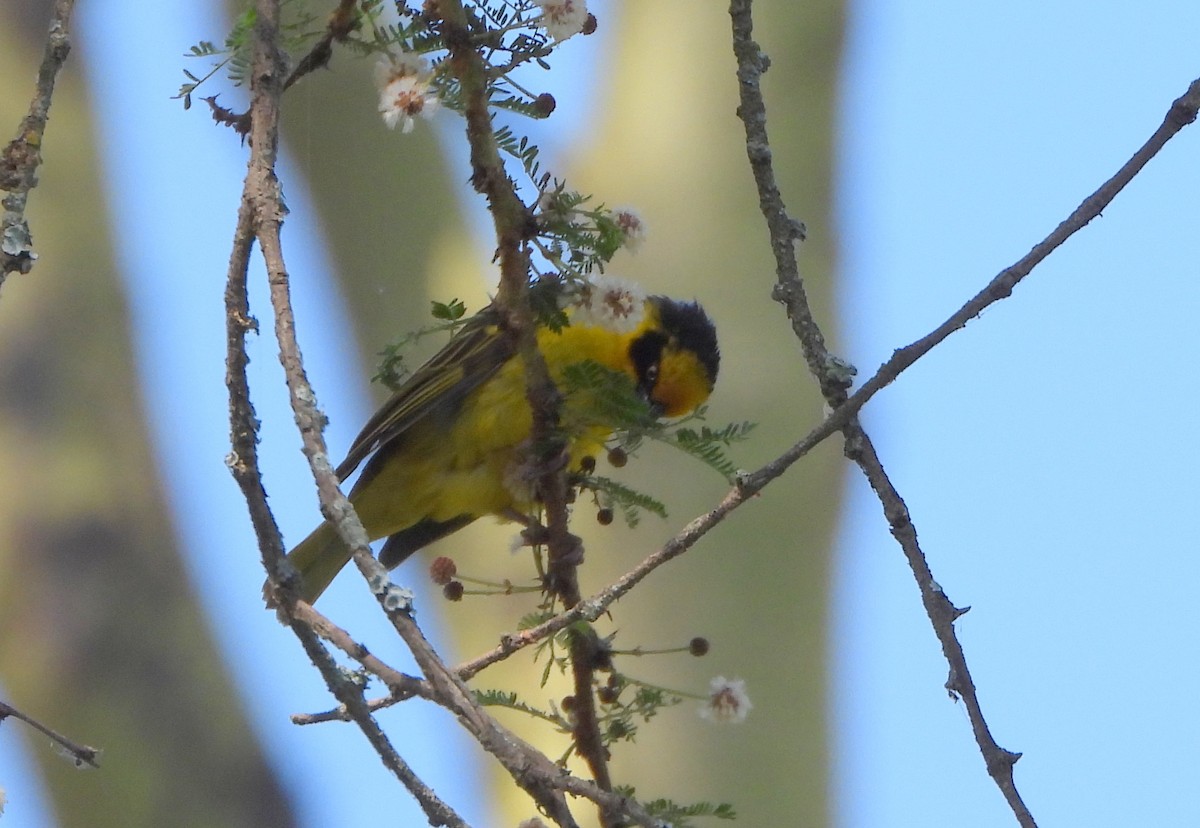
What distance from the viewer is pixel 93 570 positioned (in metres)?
4.64

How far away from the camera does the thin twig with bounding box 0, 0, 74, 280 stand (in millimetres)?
1608

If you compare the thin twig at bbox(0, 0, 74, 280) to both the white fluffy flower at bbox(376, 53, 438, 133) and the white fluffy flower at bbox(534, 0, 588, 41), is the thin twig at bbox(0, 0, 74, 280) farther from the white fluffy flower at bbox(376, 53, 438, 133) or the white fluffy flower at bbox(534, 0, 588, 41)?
the white fluffy flower at bbox(534, 0, 588, 41)

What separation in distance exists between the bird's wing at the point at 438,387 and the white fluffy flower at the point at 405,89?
1.83m

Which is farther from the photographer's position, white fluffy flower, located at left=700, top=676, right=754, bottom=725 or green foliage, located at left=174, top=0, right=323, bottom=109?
white fluffy flower, located at left=700, top=676, right=754, bottom=725

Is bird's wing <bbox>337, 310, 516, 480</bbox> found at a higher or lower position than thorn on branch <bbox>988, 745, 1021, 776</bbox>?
higher

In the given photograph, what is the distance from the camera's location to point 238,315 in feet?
4.55

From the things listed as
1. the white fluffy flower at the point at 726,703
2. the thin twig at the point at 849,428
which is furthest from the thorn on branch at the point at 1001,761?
the white fluffy flower at the point at 726,703

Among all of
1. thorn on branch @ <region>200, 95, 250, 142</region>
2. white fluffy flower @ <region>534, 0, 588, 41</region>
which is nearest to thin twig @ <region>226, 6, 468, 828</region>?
thorn on branch @ <region>200, 95, 250, 142</region>

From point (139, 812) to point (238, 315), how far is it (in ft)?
11.7

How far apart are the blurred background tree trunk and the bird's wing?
49.7 inches

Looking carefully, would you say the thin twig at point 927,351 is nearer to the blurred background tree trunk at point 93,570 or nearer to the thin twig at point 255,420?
the thin twig at point 255,420

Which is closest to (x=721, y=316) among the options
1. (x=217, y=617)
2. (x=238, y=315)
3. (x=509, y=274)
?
(x=217, y=617)

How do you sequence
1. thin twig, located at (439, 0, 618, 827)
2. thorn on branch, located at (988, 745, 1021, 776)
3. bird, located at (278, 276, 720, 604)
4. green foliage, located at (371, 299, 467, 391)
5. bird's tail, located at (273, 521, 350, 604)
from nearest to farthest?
1. thorn on branch, located at (988, 745, 1021, 776)
2. thin twig, located at (439, 0, 618, 827)
3. green foliage, located at (371, 299, 467, 391)
4. bird, located at (278, 276, 720, 604)
5. bird's tail, located at (273, 521, 350, 604)

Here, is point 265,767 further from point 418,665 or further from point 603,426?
point 418,665
